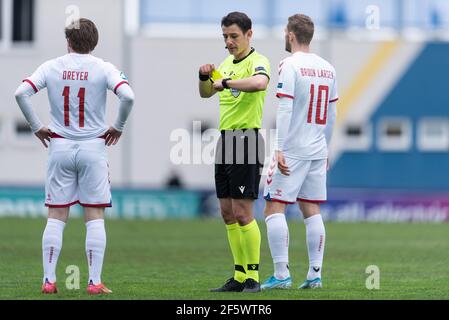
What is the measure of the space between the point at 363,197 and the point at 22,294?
67.8ft

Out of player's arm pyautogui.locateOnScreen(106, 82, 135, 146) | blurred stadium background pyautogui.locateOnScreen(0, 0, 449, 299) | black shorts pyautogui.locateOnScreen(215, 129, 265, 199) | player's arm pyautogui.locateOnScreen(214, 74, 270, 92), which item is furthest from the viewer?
blurred stadium background pyautogui.locateOnScreen(0, 0, 449, 299)

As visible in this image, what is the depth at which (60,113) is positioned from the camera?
10891 mm

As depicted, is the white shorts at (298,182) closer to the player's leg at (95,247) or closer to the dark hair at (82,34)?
the player's leg at (95,247)

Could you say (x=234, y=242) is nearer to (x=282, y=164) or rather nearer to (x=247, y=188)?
(x=247, y=188)

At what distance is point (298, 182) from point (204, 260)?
198 inches

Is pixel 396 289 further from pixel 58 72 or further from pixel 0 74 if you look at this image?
pixel 0 74

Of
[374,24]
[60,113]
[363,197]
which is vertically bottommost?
[363,197]

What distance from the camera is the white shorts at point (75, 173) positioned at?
1088cm

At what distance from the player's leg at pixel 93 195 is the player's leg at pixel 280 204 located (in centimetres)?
162

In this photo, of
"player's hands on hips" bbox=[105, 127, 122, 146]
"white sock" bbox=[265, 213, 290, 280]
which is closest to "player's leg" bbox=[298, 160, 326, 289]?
"white sock" bbox=[265, 213, 290, 280]

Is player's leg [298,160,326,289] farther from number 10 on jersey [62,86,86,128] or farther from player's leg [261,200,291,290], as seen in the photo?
number 10 on jersey [62,86,86,128]

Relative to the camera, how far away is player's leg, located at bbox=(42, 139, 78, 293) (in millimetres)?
10883

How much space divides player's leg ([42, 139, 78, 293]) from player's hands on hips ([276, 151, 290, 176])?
187 cm
